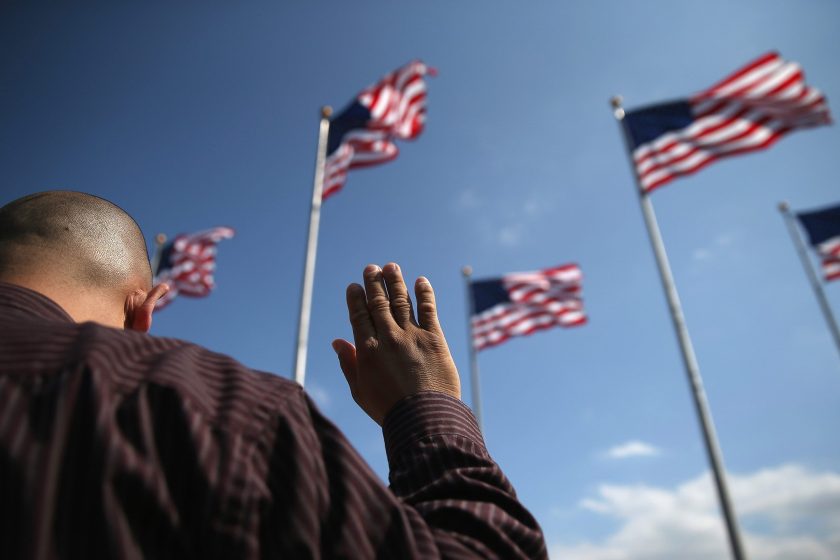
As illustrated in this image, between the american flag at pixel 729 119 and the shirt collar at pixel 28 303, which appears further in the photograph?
the american flag at pixel 729 119

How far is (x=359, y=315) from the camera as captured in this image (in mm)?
1854

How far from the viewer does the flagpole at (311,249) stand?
916cm

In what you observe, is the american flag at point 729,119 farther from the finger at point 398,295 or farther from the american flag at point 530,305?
the finger at point 398,295

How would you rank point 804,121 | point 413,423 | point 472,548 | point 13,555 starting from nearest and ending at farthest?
point 13,555 < point 472,548 < point 413,423 < point 804,121

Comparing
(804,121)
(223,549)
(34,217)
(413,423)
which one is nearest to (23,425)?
(223,549)

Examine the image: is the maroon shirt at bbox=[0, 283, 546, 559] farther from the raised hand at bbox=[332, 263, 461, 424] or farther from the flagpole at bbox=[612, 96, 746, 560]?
the flagpole at bbox=[612, 96, 746, 560]

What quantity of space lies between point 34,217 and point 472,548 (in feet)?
5.13

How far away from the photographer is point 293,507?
1.07 metres

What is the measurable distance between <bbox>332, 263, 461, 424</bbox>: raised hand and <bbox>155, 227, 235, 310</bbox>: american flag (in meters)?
11.7

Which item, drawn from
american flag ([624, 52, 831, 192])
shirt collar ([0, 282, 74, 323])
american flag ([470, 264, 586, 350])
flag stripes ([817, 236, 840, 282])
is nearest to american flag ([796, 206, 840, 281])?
flag stripes ([817, 236, 840, 282])

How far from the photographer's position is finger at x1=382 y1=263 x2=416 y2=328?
1842mm

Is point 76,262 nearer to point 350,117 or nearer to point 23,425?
point 23,425

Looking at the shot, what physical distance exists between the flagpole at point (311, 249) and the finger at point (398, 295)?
23.3 feet

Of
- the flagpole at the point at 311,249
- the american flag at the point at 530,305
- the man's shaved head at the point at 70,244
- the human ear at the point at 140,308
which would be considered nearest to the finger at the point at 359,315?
the human ear at the point at 140,308
